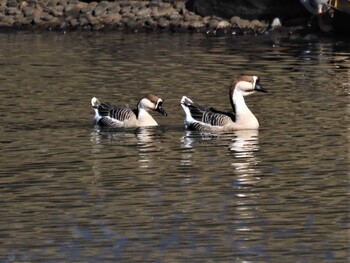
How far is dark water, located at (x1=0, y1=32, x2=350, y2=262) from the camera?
58.1 ft

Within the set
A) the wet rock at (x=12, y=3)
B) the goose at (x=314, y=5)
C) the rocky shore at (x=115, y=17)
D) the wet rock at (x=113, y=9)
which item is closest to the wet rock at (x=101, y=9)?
the rocky shore at (x=115, y=17)

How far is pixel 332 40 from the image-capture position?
45312 millimetres

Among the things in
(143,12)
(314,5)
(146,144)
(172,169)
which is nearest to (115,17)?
(143,12)

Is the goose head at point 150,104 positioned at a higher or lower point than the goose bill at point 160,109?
higher

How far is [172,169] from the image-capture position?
22797 mm

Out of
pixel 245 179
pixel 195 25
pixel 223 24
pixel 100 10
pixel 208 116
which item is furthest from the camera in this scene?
pixel 100 10

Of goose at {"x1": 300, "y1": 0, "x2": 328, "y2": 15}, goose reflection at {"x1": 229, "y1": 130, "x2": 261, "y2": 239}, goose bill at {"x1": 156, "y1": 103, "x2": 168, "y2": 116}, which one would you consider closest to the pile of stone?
goose at {"x1": 300, "y1": 0, "x2": 328, "y2": 15}

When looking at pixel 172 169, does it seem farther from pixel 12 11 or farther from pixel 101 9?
pixel 12 11

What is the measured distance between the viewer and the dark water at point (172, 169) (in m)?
17.7

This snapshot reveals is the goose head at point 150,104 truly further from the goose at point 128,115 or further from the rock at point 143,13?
the rock at point 143,13

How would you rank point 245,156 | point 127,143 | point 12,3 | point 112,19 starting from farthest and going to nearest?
point 12,3
point 112,19
point 127,143
point 245,156

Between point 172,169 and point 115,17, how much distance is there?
89.6ft

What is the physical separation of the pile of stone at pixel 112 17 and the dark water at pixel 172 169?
9290mm

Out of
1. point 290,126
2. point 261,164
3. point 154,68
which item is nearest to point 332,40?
point 154,68
